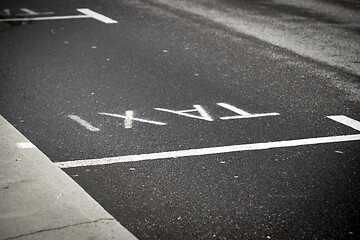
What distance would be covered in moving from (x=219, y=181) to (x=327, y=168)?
1.10m

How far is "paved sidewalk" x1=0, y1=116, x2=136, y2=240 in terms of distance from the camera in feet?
14.3

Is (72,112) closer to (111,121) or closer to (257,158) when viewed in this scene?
(111,121)

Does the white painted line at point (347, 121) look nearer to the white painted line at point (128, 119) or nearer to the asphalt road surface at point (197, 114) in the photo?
the asphalt road surface at point (197, 114)

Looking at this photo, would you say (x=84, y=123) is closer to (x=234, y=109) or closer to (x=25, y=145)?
(x=25, y=145)

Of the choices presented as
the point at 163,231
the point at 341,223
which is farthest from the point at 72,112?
the point at 341,223

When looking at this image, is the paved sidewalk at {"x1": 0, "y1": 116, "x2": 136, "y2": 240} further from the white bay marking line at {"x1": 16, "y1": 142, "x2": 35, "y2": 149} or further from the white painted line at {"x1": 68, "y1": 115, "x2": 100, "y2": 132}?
the white painted line at {"x1": 68, "y1": 115, "x2": 100, "y2": 132}

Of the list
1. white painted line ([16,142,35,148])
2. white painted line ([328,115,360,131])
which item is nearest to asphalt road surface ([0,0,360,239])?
white painted line ([328,115,360,131])

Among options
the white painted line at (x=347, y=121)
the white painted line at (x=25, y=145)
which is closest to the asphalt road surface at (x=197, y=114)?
the white painted line at (x=347, y=121)

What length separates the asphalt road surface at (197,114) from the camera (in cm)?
491

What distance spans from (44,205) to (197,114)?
2.75 meters

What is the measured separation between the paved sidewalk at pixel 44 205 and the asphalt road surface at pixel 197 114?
0.20 m

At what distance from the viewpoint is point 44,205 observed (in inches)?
186

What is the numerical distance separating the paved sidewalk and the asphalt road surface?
0.20 meters

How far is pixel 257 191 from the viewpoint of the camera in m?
5.20
